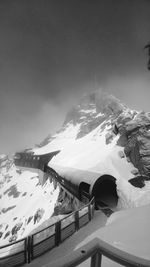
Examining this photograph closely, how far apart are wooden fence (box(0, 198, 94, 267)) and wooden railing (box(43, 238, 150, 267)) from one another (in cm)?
424

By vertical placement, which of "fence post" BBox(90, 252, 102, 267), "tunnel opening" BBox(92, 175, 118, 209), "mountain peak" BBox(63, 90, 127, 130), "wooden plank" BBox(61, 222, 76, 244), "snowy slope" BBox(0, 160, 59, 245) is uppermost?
"mountain peak" BBox(63, 90, 127, 130)

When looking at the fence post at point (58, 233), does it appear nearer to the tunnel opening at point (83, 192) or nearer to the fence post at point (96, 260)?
the fence post at point (96, 260)

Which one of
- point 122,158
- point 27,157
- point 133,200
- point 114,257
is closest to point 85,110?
point 27,157

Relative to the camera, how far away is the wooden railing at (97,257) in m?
1.56

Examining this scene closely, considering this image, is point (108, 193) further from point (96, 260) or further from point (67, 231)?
point (96, 260)

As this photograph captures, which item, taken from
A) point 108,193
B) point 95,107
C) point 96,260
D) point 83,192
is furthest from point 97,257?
point 95,107

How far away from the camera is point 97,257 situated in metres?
1.80

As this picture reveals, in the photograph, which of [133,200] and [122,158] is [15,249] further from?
[122,158]

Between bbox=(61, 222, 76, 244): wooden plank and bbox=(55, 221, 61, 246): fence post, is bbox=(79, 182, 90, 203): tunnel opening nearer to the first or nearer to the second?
bbox=(61, 222, 76, 244): wooden plank

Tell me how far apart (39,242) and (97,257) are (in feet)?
19.3

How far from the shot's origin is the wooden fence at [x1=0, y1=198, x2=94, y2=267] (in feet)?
18.3

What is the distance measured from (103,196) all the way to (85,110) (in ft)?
577

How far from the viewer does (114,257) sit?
169 cm

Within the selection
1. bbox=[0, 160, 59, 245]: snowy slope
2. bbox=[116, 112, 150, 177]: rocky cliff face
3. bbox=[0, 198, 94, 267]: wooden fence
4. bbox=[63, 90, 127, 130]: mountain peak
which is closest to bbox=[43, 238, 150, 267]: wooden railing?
bbox=[0, 198, 94, 267]: wooden fence
